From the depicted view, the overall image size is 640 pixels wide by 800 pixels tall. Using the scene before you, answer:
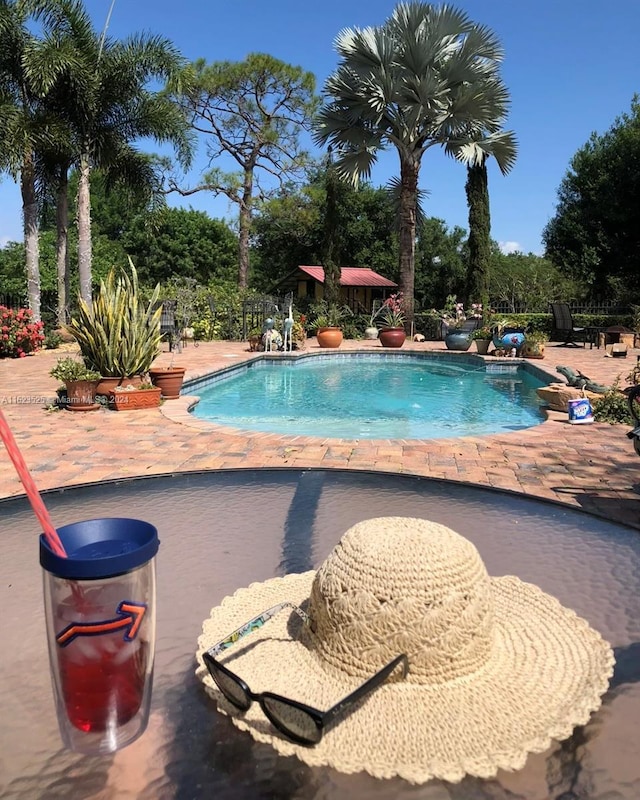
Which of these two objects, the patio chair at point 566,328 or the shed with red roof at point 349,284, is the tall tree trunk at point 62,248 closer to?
the patio chair at point 566,328

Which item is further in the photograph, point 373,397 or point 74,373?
point 373,397

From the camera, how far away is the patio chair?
16.6m

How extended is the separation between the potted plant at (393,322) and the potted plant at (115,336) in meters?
10.1

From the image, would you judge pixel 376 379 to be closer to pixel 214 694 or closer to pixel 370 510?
pixel 370 510

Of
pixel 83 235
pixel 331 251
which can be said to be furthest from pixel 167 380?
pixel 331 251

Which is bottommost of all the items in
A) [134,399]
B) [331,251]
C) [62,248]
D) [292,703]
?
[134,399]

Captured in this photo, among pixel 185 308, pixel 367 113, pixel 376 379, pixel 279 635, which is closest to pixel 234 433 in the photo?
pixel 279 635

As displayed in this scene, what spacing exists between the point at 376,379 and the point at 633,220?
18.8 meters

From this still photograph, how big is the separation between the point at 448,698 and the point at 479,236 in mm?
20888

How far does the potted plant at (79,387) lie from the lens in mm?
7188

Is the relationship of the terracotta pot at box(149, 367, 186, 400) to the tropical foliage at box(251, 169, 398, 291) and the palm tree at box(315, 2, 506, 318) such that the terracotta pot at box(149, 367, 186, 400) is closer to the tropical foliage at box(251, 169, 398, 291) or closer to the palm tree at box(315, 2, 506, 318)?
the palm tree at box(315, 2, 506, 318)

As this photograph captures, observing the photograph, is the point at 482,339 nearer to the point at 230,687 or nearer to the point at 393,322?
the point at 393,322

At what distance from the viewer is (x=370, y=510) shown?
273 centimetres

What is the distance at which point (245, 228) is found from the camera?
26562mm
